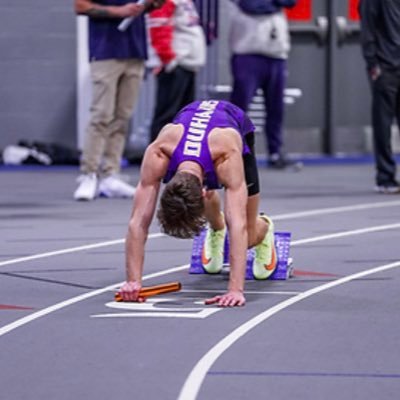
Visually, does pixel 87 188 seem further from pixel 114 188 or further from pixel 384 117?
pixel 384 117

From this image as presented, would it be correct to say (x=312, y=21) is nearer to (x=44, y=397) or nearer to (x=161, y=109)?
(x=161, y=109)

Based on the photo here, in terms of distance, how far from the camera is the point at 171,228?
21.7 ft

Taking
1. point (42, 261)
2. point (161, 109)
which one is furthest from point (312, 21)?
point (42, 261)

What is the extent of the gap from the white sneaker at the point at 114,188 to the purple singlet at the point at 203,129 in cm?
446

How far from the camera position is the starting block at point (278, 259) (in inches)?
308

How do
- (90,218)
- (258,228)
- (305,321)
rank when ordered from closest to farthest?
1. (305,321)
2. (258,228)
3. (90,218)

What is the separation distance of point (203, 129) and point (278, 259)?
1.13 m

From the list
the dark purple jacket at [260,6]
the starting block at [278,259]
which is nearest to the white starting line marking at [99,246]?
the starting block at [278,259]

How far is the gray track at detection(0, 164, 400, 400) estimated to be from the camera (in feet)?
17.5

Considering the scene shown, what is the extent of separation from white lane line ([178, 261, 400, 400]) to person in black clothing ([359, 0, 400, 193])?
13.5 ft

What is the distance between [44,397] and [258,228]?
2773 mm

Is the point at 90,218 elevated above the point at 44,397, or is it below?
below

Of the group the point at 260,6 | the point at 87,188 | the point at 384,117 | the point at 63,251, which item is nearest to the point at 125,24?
the point at 87,188

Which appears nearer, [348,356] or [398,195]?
[348,356]
